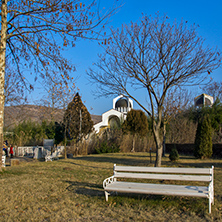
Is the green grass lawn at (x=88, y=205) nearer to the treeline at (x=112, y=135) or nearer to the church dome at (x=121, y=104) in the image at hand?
the treeline at (x=112, y=135)

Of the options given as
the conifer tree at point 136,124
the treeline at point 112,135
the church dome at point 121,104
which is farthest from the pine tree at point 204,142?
the church dome at point 121,104

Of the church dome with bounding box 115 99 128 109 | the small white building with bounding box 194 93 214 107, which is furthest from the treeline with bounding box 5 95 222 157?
the church dome with bounding box 115 99 128 109

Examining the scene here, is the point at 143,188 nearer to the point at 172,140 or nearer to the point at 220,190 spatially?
the point at 220,190

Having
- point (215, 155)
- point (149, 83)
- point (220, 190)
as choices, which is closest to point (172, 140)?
point (215, 155)

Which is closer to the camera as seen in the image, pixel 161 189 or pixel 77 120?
pixel 161 189

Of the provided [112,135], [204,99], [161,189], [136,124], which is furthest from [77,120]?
[204,99]

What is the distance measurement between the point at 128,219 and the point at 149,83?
19.2ft

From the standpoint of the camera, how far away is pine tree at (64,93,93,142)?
48.2 feet

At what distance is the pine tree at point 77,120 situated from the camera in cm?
1470

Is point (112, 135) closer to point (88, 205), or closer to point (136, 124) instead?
point (136, 124)

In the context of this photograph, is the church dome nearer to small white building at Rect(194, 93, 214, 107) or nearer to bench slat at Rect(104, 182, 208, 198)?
small white building at Rect(194, 93, 214, 107)

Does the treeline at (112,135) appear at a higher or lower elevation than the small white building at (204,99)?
lower

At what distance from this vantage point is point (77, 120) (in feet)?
53.1

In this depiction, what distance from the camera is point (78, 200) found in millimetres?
4973
